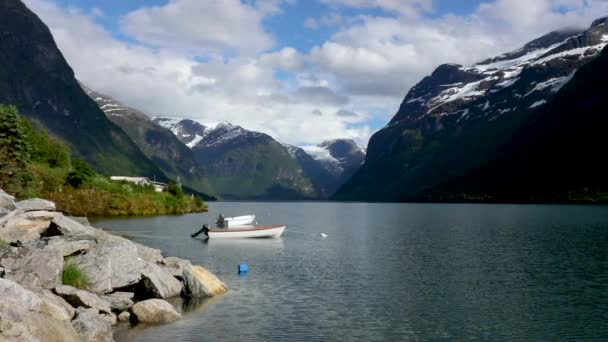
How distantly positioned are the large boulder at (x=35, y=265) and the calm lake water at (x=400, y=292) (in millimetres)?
5339

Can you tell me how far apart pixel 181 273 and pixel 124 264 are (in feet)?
24.7

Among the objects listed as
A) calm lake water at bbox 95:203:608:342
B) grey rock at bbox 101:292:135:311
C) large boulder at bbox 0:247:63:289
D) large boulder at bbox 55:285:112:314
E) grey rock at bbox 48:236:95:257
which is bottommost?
calm lake water at bbox 95:203:608:342

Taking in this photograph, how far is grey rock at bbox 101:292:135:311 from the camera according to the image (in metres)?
36.0

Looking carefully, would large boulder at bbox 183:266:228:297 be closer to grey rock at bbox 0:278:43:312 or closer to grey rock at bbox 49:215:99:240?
grey rock at bbox 49:215:99:240

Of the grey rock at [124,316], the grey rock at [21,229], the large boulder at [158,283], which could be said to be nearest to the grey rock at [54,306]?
the grey rock at [124,316]

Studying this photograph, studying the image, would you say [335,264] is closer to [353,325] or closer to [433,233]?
[353,325]

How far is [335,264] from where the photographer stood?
64.8 meters

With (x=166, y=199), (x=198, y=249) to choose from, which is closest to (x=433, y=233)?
(x=198, y=249)

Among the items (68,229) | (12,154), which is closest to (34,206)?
(68,229)

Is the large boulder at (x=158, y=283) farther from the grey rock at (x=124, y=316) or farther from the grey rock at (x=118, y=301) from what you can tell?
the grey rock at (x=124, y=316)

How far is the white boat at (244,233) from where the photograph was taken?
97.4 metres

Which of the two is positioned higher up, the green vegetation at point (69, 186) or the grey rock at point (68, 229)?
the green vegetation at point (69, 186)

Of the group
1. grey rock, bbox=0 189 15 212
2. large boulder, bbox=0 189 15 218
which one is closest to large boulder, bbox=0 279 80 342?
large boulder, bbox=0 189 15 218

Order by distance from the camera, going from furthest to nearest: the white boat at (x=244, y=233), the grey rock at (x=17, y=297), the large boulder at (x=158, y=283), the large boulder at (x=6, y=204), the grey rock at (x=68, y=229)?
the white boat at (x=244, y=233)
the large boulder at (x=6, y=204)
the grey rock at (x=68, y=229)
the large boulder at (x=158, y=283)
the grey rock at (x=17, y=297)
